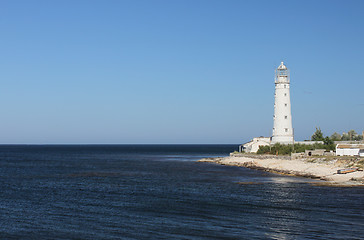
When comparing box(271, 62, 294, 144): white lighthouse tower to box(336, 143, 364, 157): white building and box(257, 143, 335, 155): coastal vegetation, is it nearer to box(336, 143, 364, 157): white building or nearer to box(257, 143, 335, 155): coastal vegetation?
box(257, 143, 335, 155): coastal vegetation

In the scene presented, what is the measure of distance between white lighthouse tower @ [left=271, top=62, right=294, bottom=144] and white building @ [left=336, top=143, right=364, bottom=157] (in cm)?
1341

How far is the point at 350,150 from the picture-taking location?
68.9 m

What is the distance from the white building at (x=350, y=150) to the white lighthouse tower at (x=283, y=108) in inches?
528

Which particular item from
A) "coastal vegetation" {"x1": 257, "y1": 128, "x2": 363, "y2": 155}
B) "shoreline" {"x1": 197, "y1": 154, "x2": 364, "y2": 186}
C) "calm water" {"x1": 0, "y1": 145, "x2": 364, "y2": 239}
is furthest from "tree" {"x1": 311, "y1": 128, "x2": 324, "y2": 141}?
"calm water" {"x1": 0, "y1": 145, "x2": 364, "y2": 239}

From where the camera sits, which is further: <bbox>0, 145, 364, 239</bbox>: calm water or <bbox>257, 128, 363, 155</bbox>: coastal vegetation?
<bbox>257, 128, 363, 155</bbox>: coastal vegetation

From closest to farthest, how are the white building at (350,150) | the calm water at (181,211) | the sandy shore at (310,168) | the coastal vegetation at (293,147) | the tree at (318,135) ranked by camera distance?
the calm water at (181,211) → the sandy shore at (310,168) → the white building at (350,150) → the coastal vegetation at (293,147) → the tree at (318,135)

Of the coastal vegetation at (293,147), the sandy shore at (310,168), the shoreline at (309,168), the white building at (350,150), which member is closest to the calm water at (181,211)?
the shoreline at (309,168)

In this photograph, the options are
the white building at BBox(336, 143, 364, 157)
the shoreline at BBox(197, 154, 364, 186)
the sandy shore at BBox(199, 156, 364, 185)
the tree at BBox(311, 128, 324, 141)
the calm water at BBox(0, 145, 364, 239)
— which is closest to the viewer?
the calm water at BBox(0, 145, 364, 239)

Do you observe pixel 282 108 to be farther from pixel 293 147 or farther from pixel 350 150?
pixel 350 150

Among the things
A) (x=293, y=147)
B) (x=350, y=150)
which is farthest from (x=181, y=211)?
(x=293, y=147)

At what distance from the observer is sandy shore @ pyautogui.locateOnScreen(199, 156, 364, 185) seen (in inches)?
2004

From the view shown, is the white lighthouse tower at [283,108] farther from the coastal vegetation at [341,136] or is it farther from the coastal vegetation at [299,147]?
the coastal vegetation at [341,136]

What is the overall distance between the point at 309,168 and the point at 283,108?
72.5 ft

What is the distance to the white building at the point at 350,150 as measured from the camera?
6784 cm
